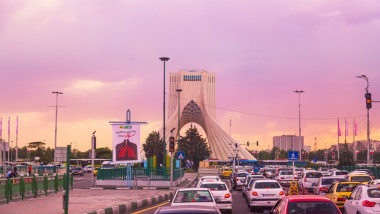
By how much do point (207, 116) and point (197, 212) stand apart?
139 m

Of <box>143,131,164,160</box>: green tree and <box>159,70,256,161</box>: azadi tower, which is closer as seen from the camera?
<box>143,131,164,160</box>: green tree

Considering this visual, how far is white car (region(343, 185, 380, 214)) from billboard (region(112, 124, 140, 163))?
79.2 ft

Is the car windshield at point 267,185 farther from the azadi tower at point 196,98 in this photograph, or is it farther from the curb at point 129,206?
the azadi tower at point 196,98

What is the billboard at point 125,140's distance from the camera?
37.6 metres

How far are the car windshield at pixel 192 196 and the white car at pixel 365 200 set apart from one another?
400 centimetres

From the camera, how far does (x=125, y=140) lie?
124ft

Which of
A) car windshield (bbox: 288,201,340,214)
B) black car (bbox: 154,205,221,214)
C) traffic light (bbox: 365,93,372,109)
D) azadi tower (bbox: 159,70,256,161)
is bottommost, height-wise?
car windshield (bbox: 288,201,340,214)

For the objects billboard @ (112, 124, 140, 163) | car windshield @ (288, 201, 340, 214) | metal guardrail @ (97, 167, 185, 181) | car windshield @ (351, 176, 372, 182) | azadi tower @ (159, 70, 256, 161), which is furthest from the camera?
azadi tower @ (159, 70, 256, 161)

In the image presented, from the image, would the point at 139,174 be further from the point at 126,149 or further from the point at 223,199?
the point at 223,199

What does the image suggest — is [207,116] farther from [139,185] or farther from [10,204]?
[10,204]

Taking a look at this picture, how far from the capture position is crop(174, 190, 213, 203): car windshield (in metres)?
14.9

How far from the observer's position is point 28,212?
65.1 ft

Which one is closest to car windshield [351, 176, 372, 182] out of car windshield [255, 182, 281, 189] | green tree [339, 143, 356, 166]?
car windshield [255, 182, 281, 189]

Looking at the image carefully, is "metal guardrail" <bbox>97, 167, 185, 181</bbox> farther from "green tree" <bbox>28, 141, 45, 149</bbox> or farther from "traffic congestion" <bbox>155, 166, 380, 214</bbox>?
"green tree" <bbox>28, 141, 45, 149</bbox>
